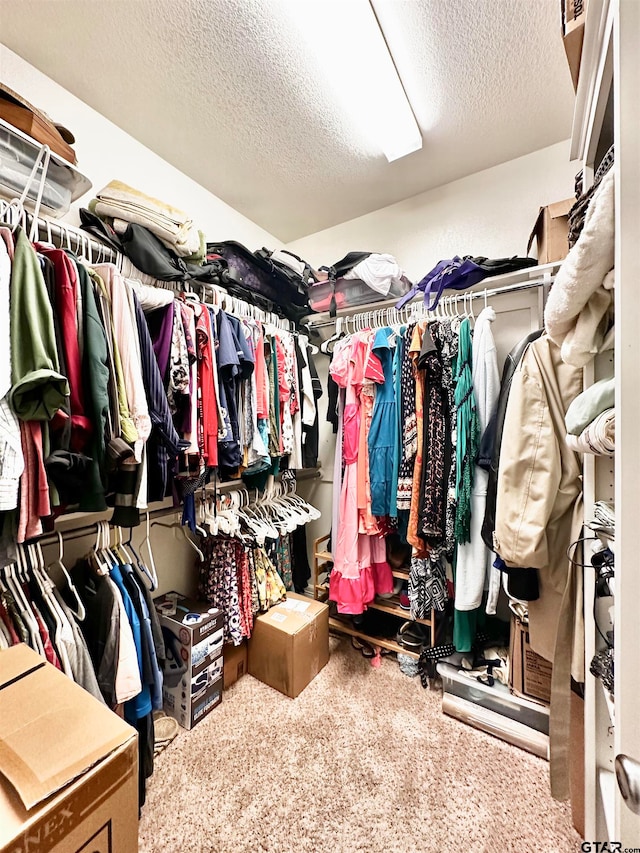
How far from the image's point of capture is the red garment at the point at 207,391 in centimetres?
145

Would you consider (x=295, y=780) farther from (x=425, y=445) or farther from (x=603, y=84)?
(x=603, y=84)

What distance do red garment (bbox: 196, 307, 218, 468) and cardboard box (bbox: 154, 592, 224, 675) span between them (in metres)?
0.72

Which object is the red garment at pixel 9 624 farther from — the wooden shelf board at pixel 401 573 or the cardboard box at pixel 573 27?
the cardboard box at pixel 573 27

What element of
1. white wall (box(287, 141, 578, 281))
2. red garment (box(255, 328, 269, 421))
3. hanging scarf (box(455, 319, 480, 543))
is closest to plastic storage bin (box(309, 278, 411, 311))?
white wall (box(287, 141, 578, 281))

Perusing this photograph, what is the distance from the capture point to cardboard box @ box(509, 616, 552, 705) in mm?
1403

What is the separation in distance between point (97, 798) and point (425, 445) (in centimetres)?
149

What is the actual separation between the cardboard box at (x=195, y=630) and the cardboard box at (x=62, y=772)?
76cm

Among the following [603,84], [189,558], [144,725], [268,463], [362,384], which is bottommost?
[144,725]

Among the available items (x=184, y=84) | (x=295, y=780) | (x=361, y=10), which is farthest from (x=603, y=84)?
(x=295, y=780)

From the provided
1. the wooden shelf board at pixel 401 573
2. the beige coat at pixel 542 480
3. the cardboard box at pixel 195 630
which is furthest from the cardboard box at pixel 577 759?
the cardboard box at pixel 195 630

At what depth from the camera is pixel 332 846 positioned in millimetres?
1050

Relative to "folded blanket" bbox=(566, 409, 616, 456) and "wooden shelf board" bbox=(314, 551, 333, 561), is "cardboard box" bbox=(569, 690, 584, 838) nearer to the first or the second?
"folded blanket" bbox=(566, 409, 616, 456)

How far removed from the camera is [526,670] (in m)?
1.43

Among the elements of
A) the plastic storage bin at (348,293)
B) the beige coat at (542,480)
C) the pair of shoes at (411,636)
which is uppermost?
the plastic storage bin at (348,293)
